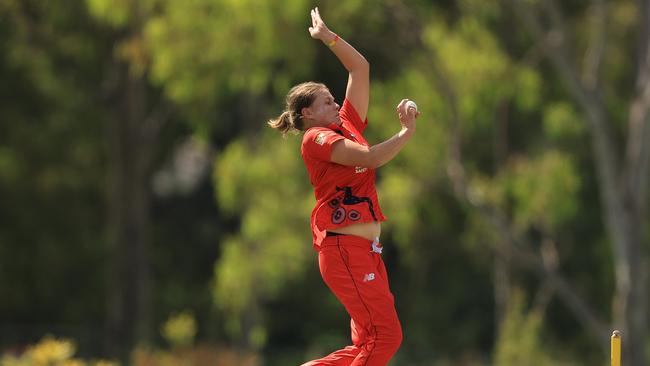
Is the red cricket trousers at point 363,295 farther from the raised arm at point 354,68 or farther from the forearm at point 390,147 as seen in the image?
the raised arm at point 354,68

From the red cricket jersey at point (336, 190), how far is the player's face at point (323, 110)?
4 cm

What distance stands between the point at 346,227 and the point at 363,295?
1.04 ft

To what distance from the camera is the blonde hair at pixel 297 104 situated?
6.34m

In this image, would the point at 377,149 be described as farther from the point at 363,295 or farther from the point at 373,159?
the point at 363,295

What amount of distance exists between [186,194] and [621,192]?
53.6 ft

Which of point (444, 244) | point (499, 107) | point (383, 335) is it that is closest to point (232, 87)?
point (499, 107)

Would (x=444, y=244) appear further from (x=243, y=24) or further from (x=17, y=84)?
(x=243, y=24)

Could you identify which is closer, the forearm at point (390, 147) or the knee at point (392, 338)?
the forearm at point (390, 147)

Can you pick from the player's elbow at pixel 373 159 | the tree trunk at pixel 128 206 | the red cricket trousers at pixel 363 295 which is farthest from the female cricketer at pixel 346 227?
the tree trunk at pixel 128 206

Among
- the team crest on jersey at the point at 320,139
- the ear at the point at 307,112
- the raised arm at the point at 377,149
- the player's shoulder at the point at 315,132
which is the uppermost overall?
the ear at the point at 307,112

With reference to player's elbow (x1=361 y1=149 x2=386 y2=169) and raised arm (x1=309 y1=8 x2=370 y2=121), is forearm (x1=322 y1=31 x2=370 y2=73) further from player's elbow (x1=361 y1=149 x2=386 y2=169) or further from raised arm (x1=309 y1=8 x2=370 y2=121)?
player's elbow (x1=361 y1=149 x2=386 y2=169)

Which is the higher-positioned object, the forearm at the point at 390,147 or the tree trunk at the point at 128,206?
the tree trunk at the point at 128,206

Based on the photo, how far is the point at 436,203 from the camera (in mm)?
20062

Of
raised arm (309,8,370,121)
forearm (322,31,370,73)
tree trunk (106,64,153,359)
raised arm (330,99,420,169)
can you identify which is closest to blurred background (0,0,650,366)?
tree trunk (106,64,153,359)
